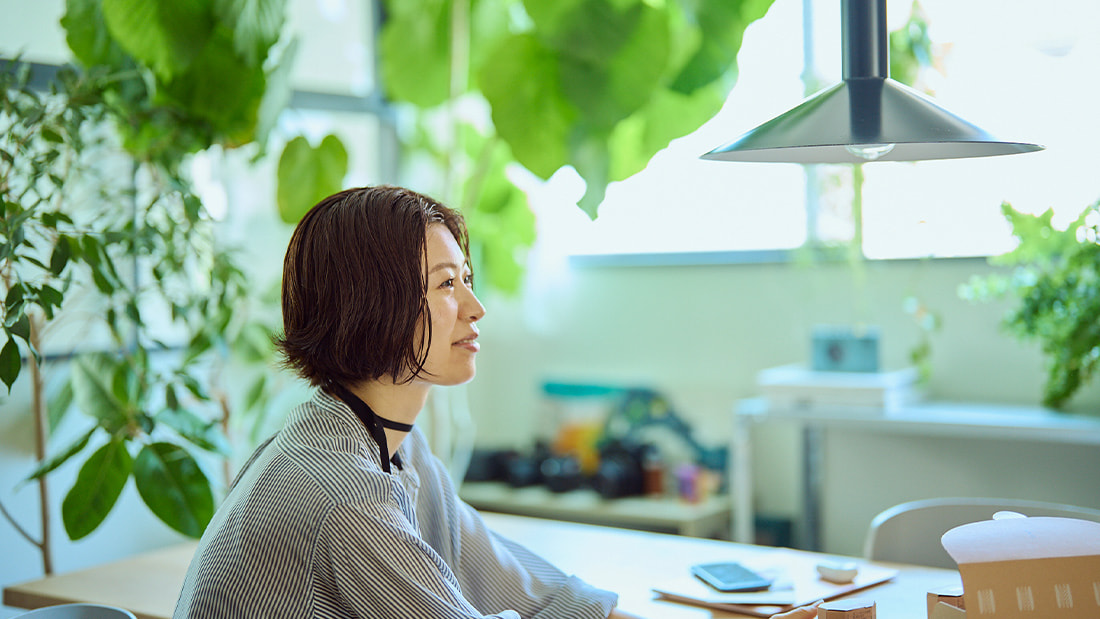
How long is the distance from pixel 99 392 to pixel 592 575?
1.21m

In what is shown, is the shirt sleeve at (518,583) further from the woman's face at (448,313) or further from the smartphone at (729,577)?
the woman's face at (448,313)

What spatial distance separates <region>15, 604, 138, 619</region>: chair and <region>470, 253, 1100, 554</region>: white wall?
7.78 feet

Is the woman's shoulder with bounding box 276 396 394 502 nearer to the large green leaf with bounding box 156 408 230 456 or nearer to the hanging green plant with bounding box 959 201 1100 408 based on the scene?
the large green leaf with bounding box 156 408 230 456

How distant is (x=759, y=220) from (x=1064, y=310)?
1132 millimetres

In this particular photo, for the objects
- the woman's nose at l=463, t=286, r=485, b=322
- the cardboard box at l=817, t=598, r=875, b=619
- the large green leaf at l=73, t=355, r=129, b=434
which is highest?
the woman's nose at l=463, t=286, r=485, b=322

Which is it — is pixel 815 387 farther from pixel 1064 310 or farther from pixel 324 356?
pixel 324 356

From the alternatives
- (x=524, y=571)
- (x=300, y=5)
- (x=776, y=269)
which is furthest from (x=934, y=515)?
(x=300, y=5)

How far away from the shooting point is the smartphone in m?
1.62

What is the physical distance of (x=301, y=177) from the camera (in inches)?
103

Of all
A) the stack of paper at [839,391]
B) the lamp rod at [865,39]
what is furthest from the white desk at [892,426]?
the lamp rod at [865,39]

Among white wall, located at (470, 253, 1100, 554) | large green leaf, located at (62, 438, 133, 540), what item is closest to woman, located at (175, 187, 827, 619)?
large green leaf, located at (62, 438, 133, 540)

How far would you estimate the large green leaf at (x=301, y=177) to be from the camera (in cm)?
261

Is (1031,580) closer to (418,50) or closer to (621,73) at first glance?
(621,73)

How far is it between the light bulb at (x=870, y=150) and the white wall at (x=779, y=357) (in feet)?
5.57
